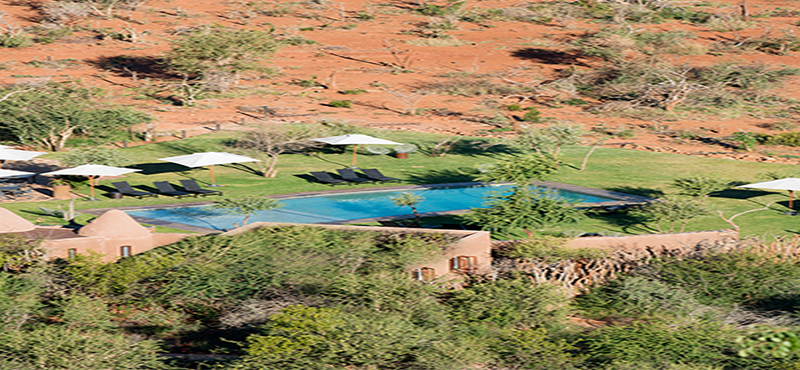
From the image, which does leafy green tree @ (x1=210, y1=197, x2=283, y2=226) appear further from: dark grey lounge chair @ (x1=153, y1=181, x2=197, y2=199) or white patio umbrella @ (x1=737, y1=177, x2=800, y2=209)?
white patio umbrella @ (x1=737, y1=177, x2=800, y2=209)

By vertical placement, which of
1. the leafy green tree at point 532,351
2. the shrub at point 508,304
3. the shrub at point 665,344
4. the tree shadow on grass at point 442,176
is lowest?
the tree shadow on grass at point 442,176

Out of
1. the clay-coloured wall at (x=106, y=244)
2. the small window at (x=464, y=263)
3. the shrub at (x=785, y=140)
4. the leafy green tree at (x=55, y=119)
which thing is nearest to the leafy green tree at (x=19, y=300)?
the clay-coloured wall at (x=106, y=244)

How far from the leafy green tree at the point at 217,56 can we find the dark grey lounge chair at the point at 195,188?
19838 millimetres

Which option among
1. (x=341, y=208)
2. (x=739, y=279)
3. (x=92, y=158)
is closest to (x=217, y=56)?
(x=92, y=158)

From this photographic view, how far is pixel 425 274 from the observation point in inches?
648

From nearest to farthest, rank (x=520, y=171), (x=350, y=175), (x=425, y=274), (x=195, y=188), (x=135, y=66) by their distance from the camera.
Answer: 1. (x=425, y=274)
2. (x=520, y=171)
3. (x=195, y=188)
4. (x=350, y=175)
5. (x=135, y=66)

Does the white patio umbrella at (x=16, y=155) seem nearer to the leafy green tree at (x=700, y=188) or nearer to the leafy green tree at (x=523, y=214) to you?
the leafy green tree at (x=523, y=214)

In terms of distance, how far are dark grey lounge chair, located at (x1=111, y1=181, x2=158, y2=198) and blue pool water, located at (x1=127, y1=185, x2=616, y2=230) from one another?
1.57 m

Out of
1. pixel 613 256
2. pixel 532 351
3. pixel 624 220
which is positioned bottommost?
pixel 624 220

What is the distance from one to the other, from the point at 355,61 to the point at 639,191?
2994 centimetres

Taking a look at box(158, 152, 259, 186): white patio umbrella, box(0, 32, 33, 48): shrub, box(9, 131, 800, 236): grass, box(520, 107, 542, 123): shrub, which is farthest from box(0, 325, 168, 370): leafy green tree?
box(0, 32, 33, 48): shrub

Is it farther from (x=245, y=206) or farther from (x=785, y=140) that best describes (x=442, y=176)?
(x=785, y=140)

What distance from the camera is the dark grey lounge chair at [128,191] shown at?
23609 mm

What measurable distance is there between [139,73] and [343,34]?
16433mm
